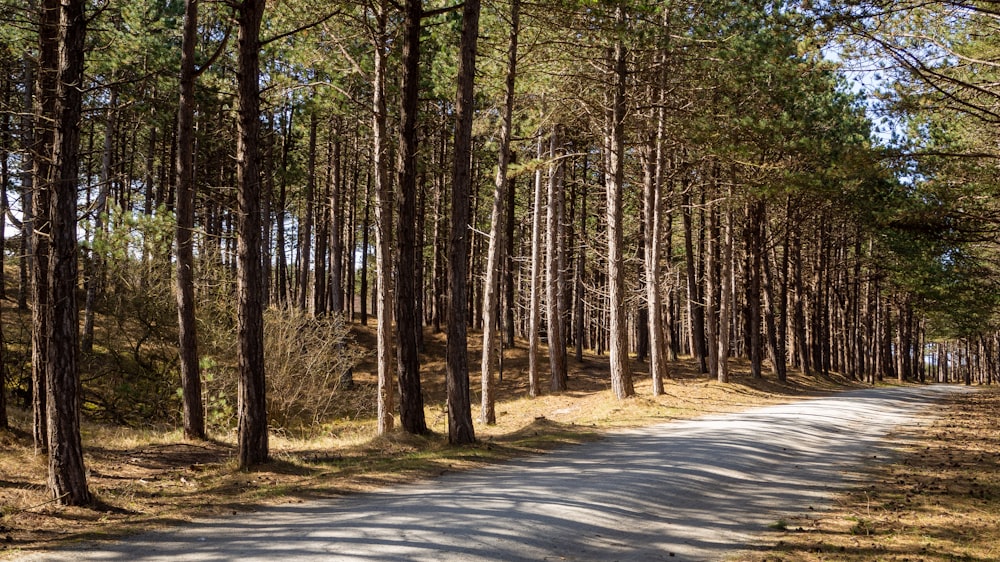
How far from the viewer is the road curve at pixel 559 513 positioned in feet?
21.0

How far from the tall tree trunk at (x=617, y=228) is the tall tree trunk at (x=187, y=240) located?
10.5 m

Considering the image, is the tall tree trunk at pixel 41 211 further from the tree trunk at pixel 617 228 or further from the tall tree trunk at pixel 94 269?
the tree trunk at pixel 617 228

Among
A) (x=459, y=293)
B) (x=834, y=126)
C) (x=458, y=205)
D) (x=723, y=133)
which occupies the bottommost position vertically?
(x=459, y=293)

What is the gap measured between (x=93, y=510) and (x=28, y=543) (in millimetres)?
1255

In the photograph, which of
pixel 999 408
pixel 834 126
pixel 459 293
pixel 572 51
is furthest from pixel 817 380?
pixel 459 293

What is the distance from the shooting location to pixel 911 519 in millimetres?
8492

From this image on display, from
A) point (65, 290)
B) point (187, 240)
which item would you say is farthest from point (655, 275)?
point (65, 290)

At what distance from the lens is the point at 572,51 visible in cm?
1838

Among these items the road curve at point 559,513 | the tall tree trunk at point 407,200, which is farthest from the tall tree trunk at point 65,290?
the tall tree trunk at point 407,200

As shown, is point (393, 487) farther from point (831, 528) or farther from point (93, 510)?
point (831, 528)

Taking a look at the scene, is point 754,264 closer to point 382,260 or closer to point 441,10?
point 382,260

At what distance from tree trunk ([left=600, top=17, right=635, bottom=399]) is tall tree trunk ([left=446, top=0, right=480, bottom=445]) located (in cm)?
733

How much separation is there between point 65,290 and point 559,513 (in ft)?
19.6

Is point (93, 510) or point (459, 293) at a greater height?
point (459, 293)
